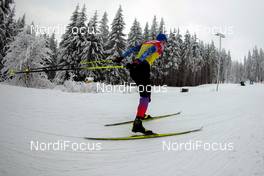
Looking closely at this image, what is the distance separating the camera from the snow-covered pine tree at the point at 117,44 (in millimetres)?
34469

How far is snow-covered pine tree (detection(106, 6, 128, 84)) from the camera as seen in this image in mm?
34469

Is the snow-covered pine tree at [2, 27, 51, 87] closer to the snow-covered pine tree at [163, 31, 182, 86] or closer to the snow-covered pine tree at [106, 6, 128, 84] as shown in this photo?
the snow-covered pine tree at [106, 6, 128, 84]

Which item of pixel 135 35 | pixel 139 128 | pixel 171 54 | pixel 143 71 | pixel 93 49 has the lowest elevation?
pixel 139 128

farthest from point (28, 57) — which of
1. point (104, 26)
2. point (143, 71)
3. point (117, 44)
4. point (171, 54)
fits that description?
point (171, 54)

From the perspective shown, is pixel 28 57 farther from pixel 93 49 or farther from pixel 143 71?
pixel 143 71

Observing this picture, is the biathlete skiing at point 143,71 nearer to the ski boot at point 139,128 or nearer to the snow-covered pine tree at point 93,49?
the ski boot at point 139,128

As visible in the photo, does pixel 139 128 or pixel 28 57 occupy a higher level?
pixel 28 57

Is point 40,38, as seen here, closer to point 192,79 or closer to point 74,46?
point 74,46

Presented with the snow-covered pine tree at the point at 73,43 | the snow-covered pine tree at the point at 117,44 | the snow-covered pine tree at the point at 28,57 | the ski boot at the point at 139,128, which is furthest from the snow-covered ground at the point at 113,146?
the snow-covered pine tree at the point at 117,44

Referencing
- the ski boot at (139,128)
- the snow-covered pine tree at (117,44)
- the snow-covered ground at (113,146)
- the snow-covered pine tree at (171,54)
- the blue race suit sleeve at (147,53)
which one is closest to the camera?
the snow-covered ground at (113,146)

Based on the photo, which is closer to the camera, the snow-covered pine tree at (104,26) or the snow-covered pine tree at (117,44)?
the snow-covered pine tree at (117,44)

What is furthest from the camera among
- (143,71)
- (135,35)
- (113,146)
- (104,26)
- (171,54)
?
(171,54)

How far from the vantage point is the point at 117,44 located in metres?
35.1

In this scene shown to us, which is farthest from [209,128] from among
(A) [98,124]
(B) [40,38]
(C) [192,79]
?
(C) [192,79]
